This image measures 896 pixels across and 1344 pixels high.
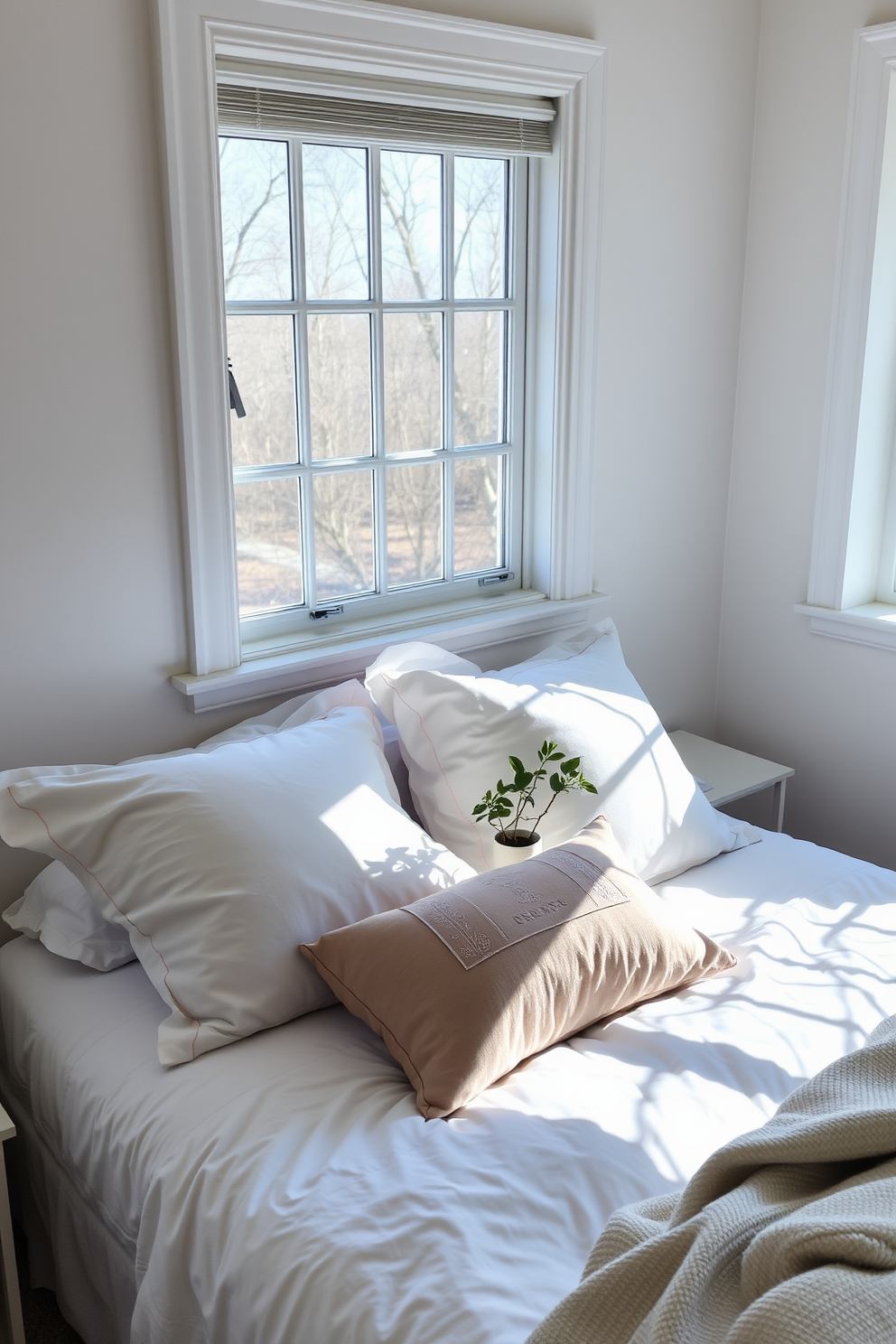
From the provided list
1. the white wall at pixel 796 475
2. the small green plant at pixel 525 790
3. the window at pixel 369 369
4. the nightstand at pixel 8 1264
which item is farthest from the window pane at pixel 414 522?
the nightstand at pixel 8 1264

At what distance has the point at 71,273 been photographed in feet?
6.68

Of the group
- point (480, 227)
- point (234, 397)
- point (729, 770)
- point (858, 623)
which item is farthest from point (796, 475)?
point (234, 397)

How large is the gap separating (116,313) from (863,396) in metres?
1.86

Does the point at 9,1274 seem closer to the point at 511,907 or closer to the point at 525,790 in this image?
the point at 511,907

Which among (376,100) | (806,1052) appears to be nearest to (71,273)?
(376,100)

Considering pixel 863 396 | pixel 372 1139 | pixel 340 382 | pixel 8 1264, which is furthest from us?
pixel 863 396

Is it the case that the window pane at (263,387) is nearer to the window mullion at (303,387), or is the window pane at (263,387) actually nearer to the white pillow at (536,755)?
the window mullion at (303,387)

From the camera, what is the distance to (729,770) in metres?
3.07

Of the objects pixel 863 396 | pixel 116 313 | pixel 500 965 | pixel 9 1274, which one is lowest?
pixel 9 1274

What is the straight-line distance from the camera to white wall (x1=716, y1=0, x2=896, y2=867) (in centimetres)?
294

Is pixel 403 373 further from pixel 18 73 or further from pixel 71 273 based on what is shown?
pixel 18 73

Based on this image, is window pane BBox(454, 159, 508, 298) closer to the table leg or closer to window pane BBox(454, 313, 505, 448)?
window pane BBox(454, 313, 505, 448)

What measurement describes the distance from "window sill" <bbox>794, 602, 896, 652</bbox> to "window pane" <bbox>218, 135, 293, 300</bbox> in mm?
1629

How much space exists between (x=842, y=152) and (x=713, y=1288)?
103 inches
